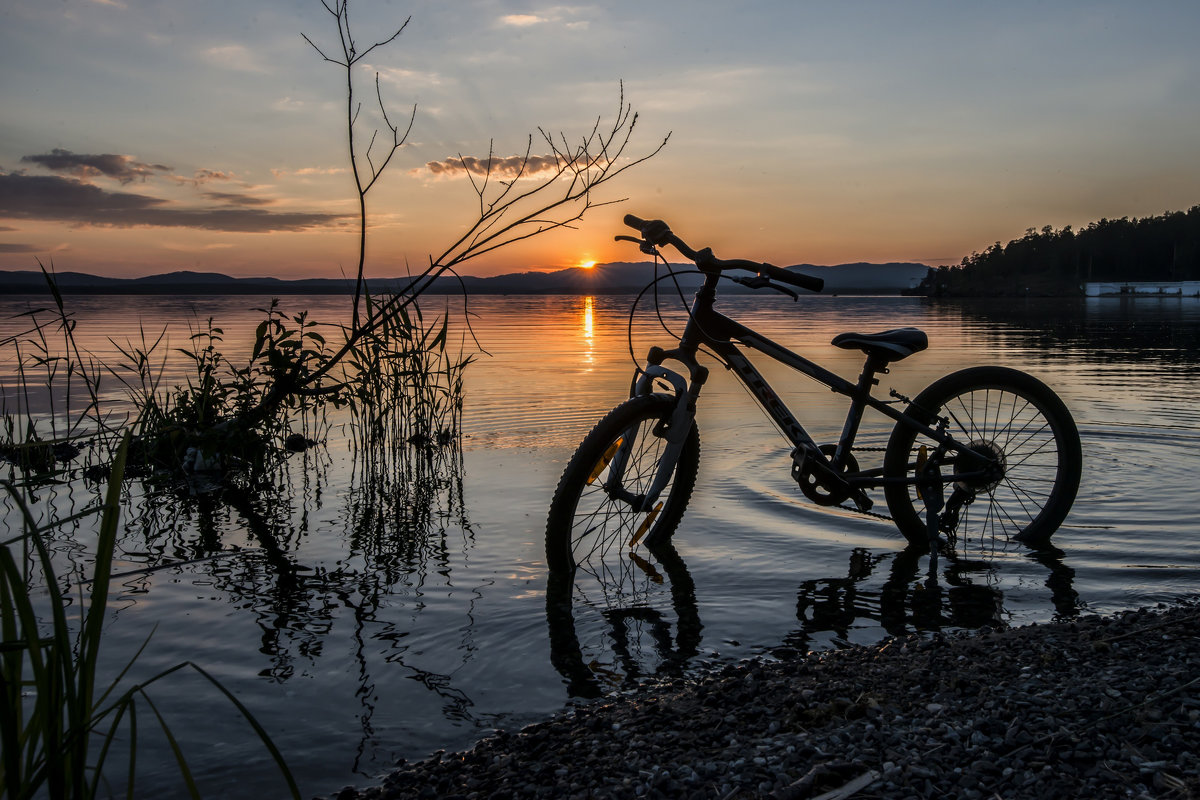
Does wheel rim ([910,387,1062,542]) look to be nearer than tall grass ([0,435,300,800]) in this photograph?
Result: No

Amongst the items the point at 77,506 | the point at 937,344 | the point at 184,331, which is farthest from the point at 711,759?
the point at 184,331

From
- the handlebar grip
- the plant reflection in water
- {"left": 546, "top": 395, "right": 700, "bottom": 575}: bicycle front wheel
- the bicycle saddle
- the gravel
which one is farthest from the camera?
the bicycle saddle

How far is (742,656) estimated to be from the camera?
3.29 metres

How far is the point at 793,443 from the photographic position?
15.0 feet

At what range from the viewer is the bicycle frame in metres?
4.29

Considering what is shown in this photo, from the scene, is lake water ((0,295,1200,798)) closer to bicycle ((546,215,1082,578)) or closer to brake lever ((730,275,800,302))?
bicycle ((546,215,1082,578))

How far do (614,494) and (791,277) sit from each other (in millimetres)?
1331

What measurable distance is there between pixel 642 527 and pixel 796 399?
6886mm

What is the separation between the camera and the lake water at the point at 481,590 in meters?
2.88

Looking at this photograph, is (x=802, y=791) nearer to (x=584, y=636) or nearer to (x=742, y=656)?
(x=742, y=656)

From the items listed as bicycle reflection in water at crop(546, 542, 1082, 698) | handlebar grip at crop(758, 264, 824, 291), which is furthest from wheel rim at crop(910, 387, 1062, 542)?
handlebar grip at crop(758, 264, 824, 291)

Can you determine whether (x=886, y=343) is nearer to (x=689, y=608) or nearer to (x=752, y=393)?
(x=752, y=393)

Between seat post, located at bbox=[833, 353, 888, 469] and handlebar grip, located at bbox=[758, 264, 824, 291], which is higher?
handlebar grip, located at bbox=[758, 264, 824, 291]

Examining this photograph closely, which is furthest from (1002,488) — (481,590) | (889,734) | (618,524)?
(889,734)
